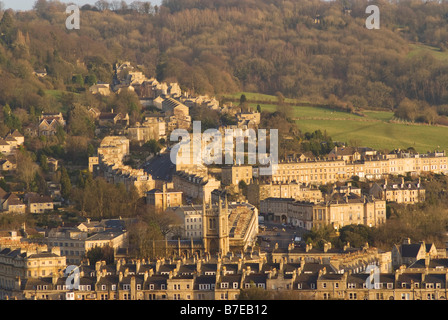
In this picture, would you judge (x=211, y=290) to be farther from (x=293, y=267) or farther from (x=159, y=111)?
(x=159, y=111)

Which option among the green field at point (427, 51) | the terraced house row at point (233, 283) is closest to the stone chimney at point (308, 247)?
the terraced house row at point (233, 283)

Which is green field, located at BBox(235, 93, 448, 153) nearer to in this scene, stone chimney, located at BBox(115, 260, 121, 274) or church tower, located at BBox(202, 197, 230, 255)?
church tower, located at BBox(202, 197, 230, 255)

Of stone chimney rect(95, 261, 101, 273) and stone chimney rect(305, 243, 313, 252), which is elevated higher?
stone chimney rect(95, 261, 101, 273)

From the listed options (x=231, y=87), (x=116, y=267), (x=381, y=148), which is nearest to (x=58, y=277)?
(x=116, y=267)

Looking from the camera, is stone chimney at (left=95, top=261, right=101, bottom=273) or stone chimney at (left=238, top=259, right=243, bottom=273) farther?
stone chimney at (left=95, top=261, right=101, bottom=273)

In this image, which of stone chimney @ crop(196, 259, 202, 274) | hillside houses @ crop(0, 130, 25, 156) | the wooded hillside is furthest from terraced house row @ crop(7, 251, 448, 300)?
the wooded hillside

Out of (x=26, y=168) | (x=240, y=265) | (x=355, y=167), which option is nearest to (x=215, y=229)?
(x=240, y=265)

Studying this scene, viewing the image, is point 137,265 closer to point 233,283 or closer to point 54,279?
point 54,279

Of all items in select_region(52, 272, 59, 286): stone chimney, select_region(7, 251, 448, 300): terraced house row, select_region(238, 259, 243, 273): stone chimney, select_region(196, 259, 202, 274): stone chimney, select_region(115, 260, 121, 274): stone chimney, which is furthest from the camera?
select_region(115, 260, 121, 274): stone chimney
